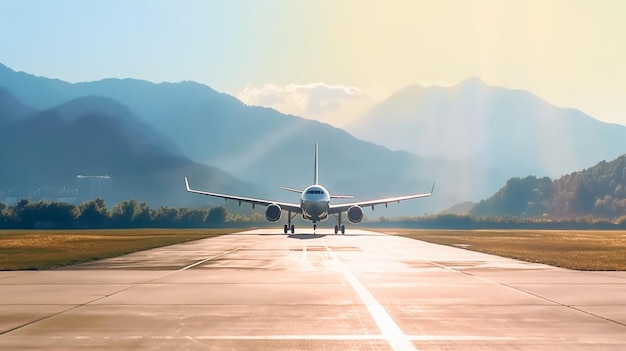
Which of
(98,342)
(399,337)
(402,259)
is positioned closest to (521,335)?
(399,337)

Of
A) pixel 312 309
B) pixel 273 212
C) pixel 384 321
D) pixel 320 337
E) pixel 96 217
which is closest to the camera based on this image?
pixel 320 337

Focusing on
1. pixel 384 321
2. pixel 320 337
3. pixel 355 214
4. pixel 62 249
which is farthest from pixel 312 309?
pixel 355 214

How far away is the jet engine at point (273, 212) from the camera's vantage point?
63.8 meters

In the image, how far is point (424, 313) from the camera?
13336mm

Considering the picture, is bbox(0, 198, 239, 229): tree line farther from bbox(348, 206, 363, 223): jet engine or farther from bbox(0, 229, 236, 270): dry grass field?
bbox(0, 229, 236, 270): dry grass field

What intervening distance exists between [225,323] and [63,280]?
10.1 meters

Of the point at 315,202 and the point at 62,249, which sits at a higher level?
the point at 315,202

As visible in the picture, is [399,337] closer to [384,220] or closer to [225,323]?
[225,323]

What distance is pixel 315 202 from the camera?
61938mm

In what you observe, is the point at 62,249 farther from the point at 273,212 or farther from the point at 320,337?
the point at 320,337

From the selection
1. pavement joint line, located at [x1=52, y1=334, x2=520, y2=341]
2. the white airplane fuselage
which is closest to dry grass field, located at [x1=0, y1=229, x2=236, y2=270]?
the white airplane fuselage

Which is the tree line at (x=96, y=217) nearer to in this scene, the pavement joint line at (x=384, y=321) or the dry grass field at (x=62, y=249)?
the dry grass field at (x=62, y=249)

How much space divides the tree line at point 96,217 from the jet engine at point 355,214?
80.9 meters

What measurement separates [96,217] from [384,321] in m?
139
